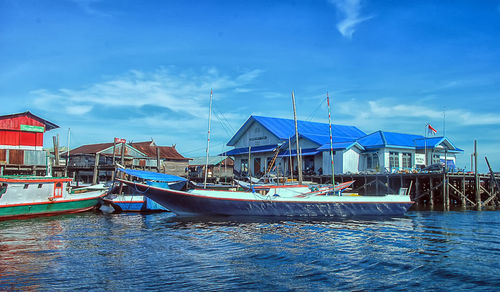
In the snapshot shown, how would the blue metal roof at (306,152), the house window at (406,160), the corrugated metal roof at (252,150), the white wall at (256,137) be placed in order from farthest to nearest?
the white wall at (256,137), the corrugated metal roof at (252,150), the blue metal roof at (306,152), the house window at (406,160)

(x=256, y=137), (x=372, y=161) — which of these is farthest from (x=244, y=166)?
(x=372, y=161)

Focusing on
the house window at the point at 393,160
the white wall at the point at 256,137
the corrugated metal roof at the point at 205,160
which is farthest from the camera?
the corrugated metal roof at the point at 205,160

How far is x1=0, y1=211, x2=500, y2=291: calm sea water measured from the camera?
995cm

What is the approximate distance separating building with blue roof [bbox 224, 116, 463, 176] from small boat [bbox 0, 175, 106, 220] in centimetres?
1290

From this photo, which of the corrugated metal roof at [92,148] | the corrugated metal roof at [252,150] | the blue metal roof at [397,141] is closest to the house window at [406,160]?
the blue metal roof at [397,141]

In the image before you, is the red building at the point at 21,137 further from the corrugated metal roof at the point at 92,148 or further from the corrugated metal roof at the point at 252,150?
the corrugated metal roof at the point at 252,150

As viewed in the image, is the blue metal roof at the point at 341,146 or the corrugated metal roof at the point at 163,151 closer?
the blue metal roof at the point at 341,146

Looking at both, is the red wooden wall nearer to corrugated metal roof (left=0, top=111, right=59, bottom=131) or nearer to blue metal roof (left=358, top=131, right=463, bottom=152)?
corrugated metal roof (left=0, top=111, right=59, bottom=131)

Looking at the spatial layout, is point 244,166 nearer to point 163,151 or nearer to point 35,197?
point 163,151

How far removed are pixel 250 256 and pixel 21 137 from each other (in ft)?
95.4

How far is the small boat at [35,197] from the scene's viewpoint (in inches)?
899

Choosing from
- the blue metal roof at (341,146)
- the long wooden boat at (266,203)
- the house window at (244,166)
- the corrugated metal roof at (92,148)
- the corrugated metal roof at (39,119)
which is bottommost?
the long wooden boat at (266,203)

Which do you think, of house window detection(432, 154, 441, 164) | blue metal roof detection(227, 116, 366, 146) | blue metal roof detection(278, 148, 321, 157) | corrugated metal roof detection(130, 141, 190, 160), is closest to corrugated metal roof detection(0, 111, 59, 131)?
corrugated metal roof detection(130, 141, 190, 160)

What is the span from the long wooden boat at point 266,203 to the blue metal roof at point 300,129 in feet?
54.8
